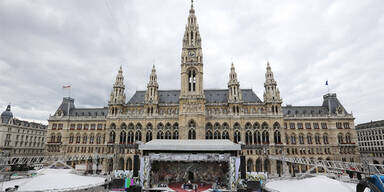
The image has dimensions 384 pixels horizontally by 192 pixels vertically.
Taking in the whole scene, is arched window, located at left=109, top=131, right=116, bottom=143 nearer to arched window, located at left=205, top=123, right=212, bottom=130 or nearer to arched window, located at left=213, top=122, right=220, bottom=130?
arched window, located at left=205, top=123, right=212, bottom=130

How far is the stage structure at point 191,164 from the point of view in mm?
37531

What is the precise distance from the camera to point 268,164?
54438mm

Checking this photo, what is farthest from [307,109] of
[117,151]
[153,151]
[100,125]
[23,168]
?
[23,168]

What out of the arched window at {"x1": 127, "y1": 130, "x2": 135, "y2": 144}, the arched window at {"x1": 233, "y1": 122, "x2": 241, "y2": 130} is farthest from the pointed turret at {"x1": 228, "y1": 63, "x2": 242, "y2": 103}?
the arched window at {"x1": 127, "y1": 130, "x2": 135, "y2": 144}

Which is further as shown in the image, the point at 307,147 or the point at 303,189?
the point at 307,147

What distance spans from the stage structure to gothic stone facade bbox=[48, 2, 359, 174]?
1276 cm

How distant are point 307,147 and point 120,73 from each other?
205 feet

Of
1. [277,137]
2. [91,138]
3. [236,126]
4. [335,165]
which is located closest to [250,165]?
[236,126]

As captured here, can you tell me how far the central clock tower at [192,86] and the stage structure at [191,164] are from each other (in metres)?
12.7

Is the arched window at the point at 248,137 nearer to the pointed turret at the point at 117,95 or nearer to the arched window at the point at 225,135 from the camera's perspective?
the arched window at the point at 225,135

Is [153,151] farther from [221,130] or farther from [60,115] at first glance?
[60,115]

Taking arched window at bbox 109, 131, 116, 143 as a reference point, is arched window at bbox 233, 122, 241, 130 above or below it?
above

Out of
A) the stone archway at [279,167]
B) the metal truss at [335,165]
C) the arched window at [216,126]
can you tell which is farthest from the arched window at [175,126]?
the stone archway at [279,167]

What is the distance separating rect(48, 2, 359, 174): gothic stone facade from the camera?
5625cm
